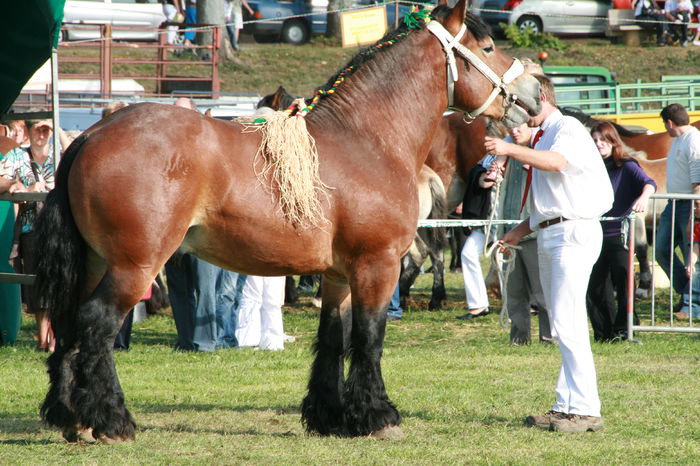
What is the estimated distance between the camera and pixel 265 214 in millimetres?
5062

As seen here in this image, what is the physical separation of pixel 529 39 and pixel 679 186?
66.8 ft

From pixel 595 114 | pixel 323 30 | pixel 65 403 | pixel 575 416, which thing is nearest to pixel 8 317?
pixel 65 403

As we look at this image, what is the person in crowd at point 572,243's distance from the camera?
221 inches

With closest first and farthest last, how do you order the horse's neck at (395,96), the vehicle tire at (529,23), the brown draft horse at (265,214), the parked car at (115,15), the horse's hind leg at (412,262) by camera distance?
the brown draft horse at (265,214), the horse's neck at (395,96), the horse's hind leg at (412,262), the parked car at (115,15), the vehicle tire at (529,23)

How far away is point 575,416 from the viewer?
568cm

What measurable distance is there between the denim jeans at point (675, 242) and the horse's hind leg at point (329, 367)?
5.79 metres

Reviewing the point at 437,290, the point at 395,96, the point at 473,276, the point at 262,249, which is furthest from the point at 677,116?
the point at 262,249

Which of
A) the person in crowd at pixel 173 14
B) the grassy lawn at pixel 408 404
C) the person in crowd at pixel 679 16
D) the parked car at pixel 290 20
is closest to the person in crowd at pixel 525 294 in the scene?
the grassy lawn at pixel 408 404

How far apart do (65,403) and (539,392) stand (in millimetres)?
3458

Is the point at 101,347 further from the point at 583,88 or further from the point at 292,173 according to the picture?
the point at 583,88

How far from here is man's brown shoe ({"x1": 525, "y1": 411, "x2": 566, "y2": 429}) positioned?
226 inches

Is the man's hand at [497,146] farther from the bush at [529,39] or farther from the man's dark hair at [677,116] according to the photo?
the bush at [529,39]

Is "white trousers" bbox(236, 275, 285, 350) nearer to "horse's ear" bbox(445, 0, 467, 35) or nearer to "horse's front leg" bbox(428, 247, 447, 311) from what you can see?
"horse's front leg" bbox(428, 247, 447, 311)

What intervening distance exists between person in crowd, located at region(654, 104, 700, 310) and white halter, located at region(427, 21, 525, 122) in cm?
501
